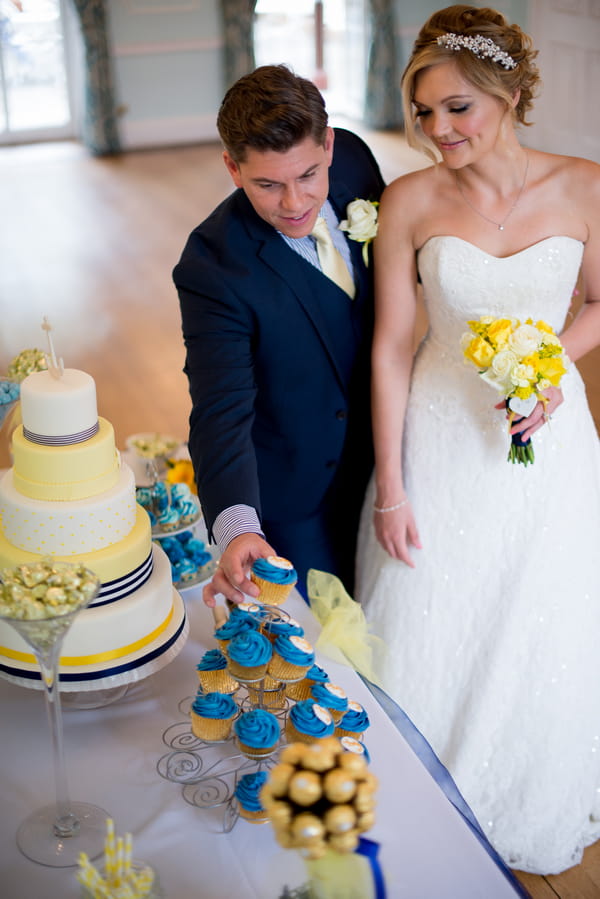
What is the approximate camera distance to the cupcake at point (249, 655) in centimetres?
151

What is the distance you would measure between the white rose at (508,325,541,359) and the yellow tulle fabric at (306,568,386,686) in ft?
2.06

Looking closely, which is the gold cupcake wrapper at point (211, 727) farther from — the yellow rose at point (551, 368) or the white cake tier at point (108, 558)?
the yellow rose at point (551, 368)

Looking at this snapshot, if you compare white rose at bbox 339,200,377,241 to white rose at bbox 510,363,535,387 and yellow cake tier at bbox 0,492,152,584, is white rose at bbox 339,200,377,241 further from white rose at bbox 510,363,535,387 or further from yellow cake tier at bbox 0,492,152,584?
yellow cake tier at bbox 0,492,152,584

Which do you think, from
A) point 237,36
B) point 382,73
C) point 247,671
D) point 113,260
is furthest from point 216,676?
point 382,73

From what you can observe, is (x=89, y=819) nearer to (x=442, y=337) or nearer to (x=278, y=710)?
(x=278, y=710)

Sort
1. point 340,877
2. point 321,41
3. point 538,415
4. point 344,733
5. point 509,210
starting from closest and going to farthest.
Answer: point 340,877 → point 344,733 → point 538,415 → point 509,210 → point 321,41

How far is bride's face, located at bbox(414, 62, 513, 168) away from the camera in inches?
82.7

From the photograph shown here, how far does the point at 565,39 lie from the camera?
859 centimetres

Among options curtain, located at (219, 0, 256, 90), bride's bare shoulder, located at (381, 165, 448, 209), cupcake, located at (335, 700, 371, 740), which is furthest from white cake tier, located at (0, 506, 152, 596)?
curtain, located at (219, 0, 256, 90)

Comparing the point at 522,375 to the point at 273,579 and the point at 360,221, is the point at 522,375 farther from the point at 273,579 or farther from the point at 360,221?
the point at 273,579

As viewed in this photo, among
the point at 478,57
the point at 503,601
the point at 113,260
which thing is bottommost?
the point at 113,260

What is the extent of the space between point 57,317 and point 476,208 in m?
4.47

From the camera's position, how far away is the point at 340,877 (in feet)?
4.03

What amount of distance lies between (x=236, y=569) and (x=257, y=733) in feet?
1.23
